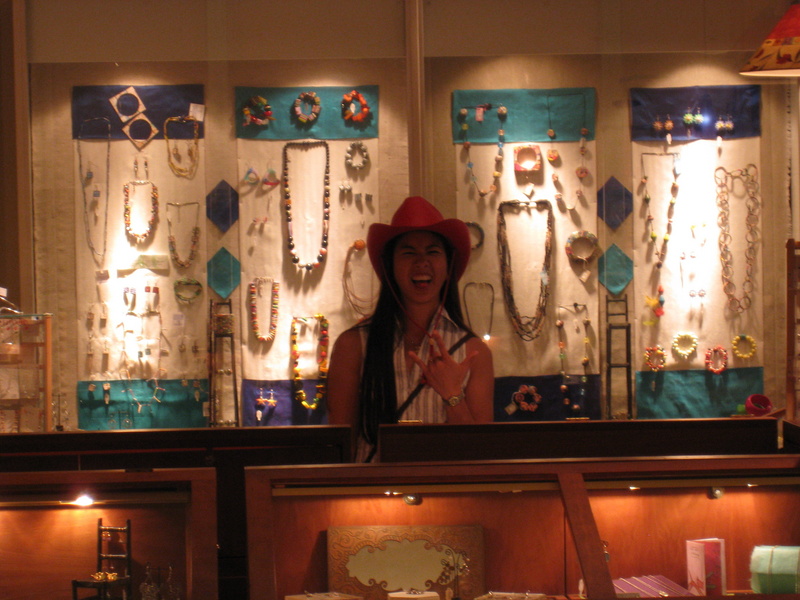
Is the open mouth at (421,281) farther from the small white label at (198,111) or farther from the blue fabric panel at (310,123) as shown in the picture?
the small white label at (198,111)

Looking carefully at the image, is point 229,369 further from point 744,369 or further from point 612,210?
point 744,369

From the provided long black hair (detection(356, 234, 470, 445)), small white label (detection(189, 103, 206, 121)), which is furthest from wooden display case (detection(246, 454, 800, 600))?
small white label (detection(189, 103, 206, 121))

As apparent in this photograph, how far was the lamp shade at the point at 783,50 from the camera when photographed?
188 inches

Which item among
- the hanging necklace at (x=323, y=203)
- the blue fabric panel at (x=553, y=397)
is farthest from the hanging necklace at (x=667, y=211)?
the hanging necklace at (x=323, y=203)

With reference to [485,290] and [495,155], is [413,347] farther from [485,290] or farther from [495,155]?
[495,155]

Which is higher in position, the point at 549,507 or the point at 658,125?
the point at 658,125

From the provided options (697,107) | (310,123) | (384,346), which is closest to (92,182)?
(310,123)

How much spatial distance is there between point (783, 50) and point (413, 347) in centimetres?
318

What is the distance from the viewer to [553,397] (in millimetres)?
4910

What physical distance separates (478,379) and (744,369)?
2.86 metres

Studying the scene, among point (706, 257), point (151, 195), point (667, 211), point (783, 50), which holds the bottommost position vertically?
point (706, 257)

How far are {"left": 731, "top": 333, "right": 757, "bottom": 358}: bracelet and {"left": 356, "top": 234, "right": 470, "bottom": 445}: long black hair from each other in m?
2.59

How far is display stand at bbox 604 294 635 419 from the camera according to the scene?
4.90 meters

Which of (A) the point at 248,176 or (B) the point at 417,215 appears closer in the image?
(B) the point at 417,215
